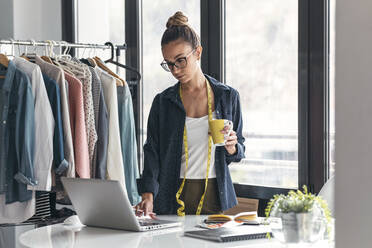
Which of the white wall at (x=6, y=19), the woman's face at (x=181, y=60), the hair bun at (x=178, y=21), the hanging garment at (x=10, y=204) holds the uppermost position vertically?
the white wall at (x=6, y=19)

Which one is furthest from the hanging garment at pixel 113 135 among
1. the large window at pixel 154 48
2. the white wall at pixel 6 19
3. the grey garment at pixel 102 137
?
the white wall at pixel 6 19

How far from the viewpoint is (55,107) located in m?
3.47

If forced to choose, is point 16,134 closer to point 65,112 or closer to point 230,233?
point 65,112

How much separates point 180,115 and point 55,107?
39.8 inches

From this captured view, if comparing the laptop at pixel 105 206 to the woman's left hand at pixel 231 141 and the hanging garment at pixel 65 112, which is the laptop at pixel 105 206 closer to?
the woman's left hand at pixel 231 141

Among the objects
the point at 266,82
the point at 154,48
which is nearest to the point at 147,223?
the point at 266,82

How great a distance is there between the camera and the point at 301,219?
154cm

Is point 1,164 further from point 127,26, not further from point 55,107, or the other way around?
point 127,26

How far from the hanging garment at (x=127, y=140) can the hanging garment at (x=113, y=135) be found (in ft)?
0.37

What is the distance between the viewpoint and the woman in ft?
8.82

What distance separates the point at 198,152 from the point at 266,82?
1096 millimetres

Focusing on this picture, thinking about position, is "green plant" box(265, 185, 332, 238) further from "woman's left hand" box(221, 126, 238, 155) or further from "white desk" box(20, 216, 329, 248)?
"woman's left hand" box(221, 126, 238, 155)

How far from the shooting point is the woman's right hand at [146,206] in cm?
248

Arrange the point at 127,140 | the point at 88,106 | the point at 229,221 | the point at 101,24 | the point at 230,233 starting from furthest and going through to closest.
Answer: the point at 101,24, the point at 127,140, the point at 88,106, the point at 229,221, the point at 230,233
